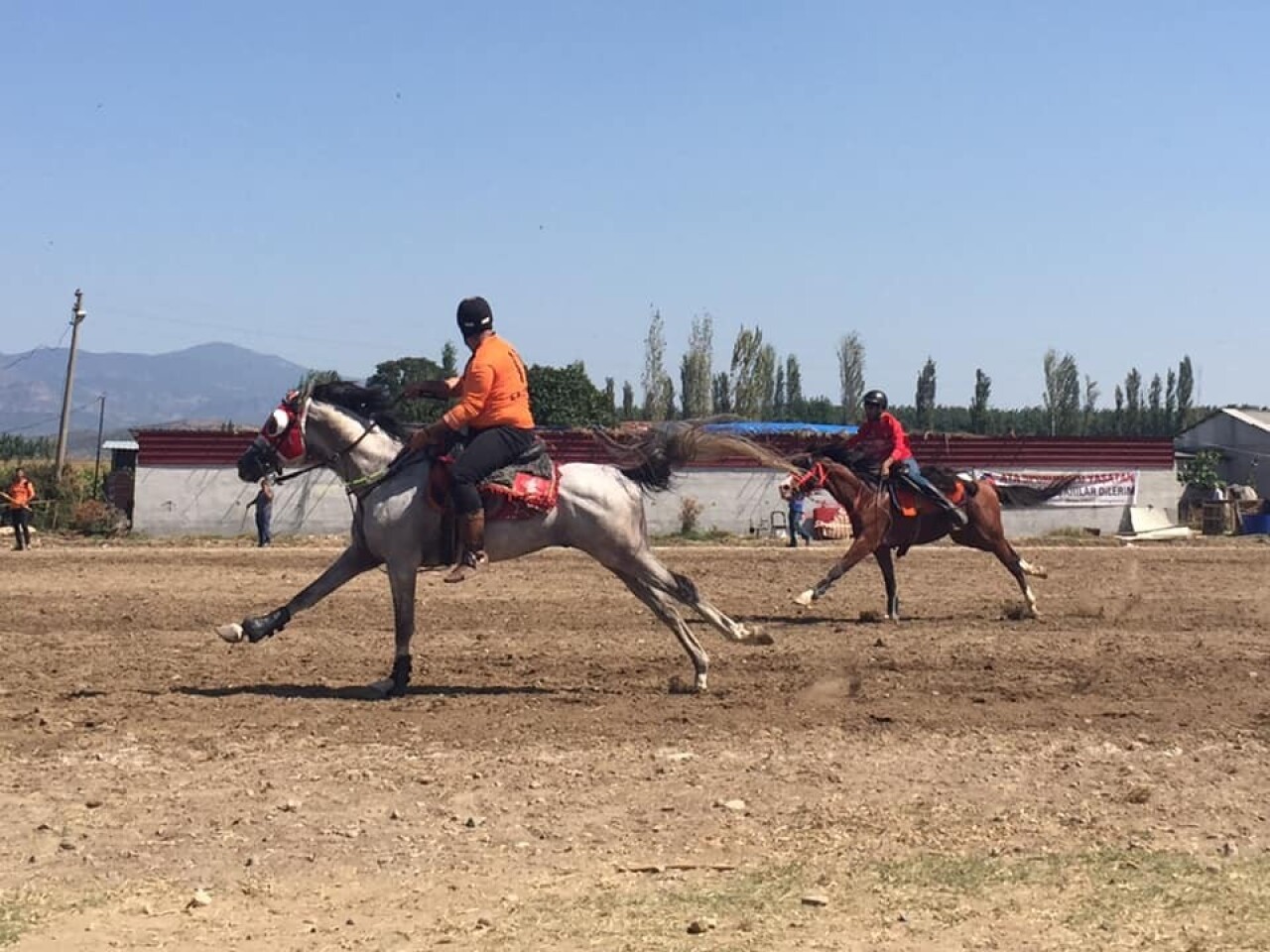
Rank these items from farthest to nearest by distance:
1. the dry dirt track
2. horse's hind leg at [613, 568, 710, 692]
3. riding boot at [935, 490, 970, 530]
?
riding boot at [935, 490, 970, 530] → horse's hind leg at [613, 568, 710, 692] → the dry dirt track

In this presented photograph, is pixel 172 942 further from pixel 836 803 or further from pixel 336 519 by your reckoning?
pixel 336 519

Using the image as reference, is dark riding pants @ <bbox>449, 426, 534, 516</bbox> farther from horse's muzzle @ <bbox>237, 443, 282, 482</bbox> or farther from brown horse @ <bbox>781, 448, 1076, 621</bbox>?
brown horse @ <bbox>781, 448, 1076, 621</bbox>

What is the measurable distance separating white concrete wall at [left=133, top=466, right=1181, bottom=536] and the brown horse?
22.7m

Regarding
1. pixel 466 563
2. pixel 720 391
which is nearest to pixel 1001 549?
pixel 466 563

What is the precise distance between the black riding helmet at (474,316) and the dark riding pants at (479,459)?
768mm

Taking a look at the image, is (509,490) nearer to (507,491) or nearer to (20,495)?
(507,491)

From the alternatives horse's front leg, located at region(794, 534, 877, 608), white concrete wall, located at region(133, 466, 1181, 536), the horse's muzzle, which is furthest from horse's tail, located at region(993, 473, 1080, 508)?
the horse's muzzle

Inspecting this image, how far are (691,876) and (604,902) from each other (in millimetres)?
536

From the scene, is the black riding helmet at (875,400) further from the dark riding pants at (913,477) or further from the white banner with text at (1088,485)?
the white banner with text at (1088,485)

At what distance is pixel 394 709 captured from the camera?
1091cm

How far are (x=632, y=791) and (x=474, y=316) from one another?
4.39m

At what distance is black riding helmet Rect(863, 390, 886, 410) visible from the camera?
17.3m

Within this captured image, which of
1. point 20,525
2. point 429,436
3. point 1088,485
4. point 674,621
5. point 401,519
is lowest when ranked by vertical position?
point 20,525

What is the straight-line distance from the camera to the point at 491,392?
1147cm
